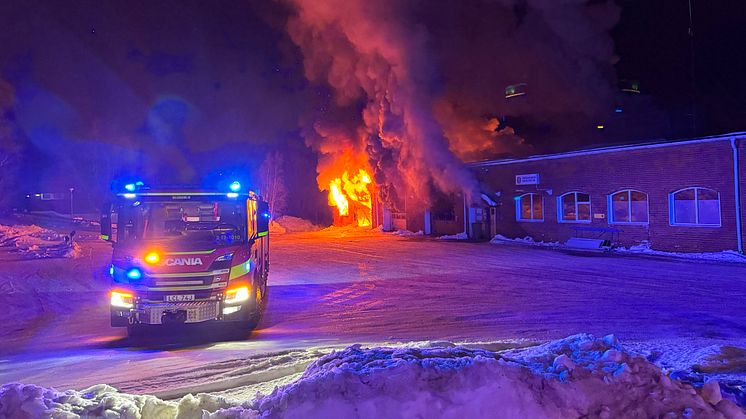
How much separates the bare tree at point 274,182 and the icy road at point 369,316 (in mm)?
31161

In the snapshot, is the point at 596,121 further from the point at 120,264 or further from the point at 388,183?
the point at 120,264

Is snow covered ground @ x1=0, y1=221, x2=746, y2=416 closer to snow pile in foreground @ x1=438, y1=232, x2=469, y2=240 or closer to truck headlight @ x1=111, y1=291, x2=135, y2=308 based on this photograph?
truck headlight @ x1=111, y1=291, x2=135, y2=308

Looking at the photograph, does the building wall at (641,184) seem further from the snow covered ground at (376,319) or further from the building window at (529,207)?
the snow covered ground at (376,319)

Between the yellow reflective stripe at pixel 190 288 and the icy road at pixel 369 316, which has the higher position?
the yellow reflective stripe at pixel 190 288

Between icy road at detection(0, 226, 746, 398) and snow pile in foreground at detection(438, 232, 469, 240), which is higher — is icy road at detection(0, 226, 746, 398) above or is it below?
below

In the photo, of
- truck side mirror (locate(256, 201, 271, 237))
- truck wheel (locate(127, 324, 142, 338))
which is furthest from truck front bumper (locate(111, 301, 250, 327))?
truck side mirror (locate(256, 201, 271, 237))

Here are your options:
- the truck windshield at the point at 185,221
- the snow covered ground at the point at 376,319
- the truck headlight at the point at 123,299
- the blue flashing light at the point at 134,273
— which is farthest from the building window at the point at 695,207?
the truck headlight at the point at 123,299

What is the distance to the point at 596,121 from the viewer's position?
37219 mm

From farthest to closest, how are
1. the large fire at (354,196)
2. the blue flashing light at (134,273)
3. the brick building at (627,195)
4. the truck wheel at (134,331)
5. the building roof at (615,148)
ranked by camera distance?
1. the large fire at (354,196)
2. the brick building at (627,195)
3. the building roof at (615,148)
4. the truck wheel at (134,331)
5. the blue flashing light at (134,273)

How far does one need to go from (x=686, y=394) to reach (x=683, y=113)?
40.6 metres

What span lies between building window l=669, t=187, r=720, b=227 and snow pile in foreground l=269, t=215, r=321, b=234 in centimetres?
2499

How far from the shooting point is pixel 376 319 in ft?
32.6

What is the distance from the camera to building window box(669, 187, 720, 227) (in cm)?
1923

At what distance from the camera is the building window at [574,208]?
23.6 metres
